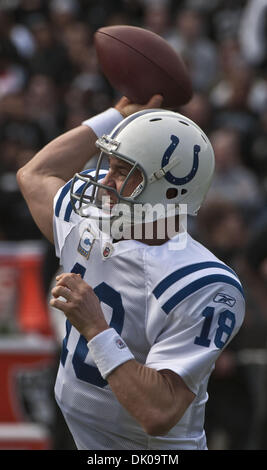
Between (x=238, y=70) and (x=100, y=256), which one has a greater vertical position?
(x=100, y=256)

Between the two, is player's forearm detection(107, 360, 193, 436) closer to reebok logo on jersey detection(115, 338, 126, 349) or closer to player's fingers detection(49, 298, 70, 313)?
reebok logo on jersey detection(115, 338, 126, 349)

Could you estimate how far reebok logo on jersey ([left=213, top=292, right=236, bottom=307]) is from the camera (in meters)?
2.86

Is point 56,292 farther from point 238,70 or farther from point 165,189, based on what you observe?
point 238,70

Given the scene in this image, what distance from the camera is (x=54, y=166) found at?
3477mm

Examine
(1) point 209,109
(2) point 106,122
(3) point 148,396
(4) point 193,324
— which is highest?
(2) point 106,122

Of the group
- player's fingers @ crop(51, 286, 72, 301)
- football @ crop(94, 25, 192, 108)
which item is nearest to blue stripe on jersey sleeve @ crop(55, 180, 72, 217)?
football @ crop(94, 25, 192, 108)

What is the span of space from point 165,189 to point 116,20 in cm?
880

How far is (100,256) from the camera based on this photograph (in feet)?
10.0

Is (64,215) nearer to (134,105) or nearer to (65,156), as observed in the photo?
(65,156)

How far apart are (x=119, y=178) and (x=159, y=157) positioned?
0.52ft

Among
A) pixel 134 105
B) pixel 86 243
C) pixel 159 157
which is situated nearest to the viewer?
pixel 159 157

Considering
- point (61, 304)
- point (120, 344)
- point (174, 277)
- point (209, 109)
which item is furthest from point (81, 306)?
point (209, 109)

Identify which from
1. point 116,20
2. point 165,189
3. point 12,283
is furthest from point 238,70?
point 165,189

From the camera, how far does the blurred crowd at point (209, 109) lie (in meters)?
6.13
